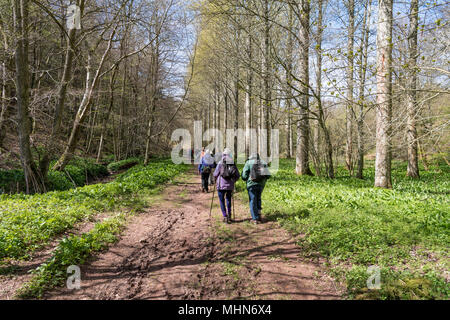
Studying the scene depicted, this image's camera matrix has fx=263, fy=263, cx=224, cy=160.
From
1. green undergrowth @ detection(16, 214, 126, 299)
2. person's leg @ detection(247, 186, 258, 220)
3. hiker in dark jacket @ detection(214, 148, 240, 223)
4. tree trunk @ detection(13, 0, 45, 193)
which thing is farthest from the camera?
tree trunk @ detection(13, 0, 45, 193)

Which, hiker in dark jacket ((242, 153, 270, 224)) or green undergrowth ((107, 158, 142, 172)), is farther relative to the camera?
green undergrowth ((107, 158, 142, 172))

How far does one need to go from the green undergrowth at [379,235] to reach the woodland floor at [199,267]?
39 centimetres

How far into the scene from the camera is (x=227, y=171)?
6891 millimetres

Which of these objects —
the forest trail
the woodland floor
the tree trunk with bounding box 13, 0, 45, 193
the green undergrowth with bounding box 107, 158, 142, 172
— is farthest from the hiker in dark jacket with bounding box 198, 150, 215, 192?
the green undergrowth with bounding box 107, 158, 142, 172

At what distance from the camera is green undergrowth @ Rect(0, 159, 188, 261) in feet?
16.0

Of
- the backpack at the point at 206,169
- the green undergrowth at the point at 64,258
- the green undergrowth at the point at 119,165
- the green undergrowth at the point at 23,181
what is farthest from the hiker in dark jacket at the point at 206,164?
the green undergrowth at the point at 119,165

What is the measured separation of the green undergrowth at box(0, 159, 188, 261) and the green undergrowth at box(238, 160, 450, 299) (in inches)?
195

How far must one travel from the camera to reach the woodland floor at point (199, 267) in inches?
148

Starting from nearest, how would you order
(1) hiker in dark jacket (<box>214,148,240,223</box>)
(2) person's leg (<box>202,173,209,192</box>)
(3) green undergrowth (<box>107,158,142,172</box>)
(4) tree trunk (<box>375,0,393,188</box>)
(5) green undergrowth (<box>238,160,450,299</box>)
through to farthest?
(5) green undergrowth (<box>238,160,450,299</box>) < (1) hiker in dark jacket (<box>214,148,240,223</box>) < (4) tree trunk (<box>375,0,393,188</box>) < (2) person's leg (<box>202,173,209,192</box>) < (3) green undergrowth (<box>107,158,142,172</box>)

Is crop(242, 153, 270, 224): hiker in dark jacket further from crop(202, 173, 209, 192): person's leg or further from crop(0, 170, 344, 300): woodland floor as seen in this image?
crop(202, 173, 209, 192): person's leg

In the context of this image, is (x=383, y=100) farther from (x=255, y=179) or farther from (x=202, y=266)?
(x=202, y=266)

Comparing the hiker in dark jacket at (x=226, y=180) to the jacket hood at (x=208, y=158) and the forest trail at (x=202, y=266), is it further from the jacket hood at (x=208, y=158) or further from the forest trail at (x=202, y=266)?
the jacket hood at (x=208, y=158)

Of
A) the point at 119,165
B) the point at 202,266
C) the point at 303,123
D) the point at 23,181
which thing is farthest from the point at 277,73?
the point at 119,165

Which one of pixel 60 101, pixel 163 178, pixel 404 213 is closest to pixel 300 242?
pixel 404 213
